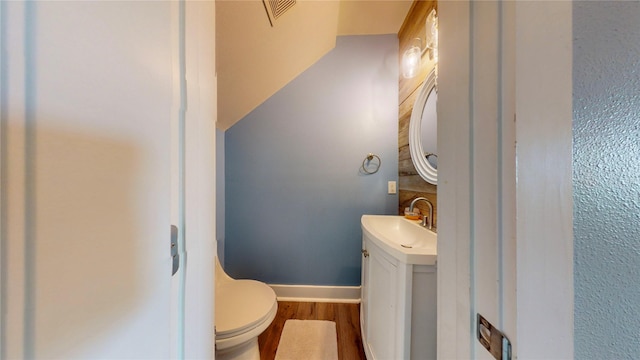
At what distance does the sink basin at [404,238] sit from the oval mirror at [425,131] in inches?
12.0

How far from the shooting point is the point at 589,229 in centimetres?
30

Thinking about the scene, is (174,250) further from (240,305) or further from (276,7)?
(276,7)

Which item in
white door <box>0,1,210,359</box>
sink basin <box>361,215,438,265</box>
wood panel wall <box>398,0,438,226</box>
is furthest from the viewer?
wood panel wall <box>398,0,438,226</box>

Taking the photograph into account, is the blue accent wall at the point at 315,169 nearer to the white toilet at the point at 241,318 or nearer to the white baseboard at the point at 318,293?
the white baseboard at the point at 318,293

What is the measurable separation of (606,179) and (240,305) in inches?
52.0

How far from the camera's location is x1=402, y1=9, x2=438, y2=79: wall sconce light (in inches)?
46.7

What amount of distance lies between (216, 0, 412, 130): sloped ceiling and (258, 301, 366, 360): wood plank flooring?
1555mm

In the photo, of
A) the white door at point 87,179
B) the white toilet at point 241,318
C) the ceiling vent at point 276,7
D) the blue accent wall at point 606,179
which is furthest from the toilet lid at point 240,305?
the ceiling vent at point 276,7

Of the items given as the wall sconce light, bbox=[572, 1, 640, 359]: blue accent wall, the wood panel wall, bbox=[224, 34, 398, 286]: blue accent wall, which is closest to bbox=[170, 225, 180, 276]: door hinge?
bbox=[572, 1, 640, 359]: blue accent wall

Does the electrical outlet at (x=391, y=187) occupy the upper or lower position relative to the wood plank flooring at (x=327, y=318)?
upper

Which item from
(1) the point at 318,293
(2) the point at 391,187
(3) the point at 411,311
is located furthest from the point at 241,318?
(2) the point at 391,187

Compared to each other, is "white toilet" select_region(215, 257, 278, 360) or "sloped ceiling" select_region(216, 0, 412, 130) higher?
"sloped ceiling" select_region(216, 0, 412, 130)

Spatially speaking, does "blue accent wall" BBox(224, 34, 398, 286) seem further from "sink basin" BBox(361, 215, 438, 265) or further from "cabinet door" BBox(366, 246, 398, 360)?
"cabinet door" BBox(366, 246, 398, 360)

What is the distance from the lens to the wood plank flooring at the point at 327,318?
136 centimetres
